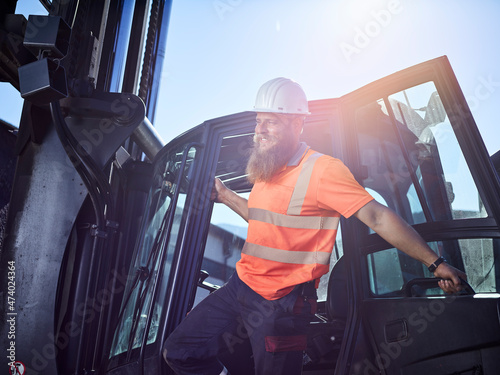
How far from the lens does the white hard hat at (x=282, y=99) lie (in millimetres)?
2270

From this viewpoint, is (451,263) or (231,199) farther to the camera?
(231,199)

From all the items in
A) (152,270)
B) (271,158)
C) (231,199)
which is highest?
(271,158)

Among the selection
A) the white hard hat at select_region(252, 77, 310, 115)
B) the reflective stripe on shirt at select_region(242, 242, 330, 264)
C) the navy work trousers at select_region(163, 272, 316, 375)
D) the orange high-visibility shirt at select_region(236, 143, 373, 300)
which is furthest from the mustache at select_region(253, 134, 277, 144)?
the navy work trousers at select_region(163, 272, 316, 375)

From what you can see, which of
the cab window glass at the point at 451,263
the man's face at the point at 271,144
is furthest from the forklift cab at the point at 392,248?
the man's face at the point at 271,144

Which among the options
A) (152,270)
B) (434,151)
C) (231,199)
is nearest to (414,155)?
(434,151)

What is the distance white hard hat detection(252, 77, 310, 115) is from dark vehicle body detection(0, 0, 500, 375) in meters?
0.14

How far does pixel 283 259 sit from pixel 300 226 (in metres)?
0.18

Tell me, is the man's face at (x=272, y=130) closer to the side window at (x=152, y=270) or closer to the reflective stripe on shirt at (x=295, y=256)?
the side window at (x=152, y=270)

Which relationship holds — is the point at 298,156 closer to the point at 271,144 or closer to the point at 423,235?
the point at 271,144

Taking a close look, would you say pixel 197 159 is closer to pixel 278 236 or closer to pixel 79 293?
pixel 278 236

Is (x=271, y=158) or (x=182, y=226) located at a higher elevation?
(x=271, y=158)

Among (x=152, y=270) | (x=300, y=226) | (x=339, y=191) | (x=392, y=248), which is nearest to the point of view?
(x=339, y=191)

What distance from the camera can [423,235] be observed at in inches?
76.9

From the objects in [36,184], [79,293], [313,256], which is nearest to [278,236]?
[313,256]
